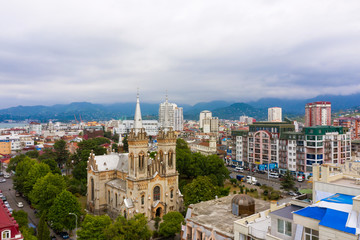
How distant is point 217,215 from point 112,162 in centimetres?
2684

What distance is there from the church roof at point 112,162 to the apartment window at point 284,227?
3277 centimetres

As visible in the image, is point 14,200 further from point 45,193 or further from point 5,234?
point 5,234

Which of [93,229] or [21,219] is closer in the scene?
[93,229]

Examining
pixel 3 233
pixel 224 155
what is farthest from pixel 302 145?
pixel 3 233

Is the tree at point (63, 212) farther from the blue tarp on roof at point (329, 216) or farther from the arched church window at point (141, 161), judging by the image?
the blue tarp on roof at point (329, 216)

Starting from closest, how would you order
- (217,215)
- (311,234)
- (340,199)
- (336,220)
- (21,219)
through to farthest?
1. (336,220)
2. (311,234)
3. (340,199)
4. (217,215)
5. (21,219)

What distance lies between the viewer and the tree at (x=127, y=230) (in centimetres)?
2850

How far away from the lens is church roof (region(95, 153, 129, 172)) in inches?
1886

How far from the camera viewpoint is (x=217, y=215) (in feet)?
95.3

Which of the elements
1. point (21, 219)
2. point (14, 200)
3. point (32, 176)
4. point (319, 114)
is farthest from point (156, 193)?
point (319, 114)

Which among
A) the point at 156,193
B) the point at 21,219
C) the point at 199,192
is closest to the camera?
the point at 21,219

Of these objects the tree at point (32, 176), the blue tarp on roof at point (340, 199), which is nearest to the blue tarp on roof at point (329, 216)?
the blue tarp on roof at point (340, 199)

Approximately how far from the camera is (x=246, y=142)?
8688 cm

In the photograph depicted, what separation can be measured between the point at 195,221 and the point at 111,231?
9.48 m
